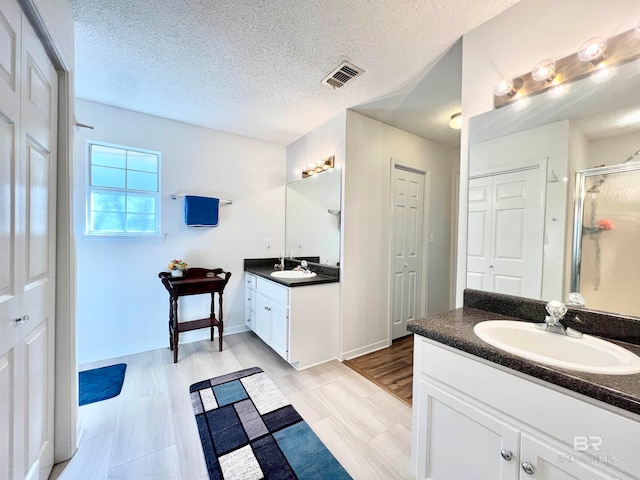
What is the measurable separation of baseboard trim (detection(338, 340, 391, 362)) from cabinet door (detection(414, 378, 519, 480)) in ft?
4.46

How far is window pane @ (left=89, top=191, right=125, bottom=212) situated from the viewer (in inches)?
98.0

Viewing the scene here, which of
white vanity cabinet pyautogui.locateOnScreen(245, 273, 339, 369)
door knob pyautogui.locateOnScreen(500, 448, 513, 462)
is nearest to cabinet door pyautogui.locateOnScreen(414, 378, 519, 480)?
door knob pyautogui.locateOnScreen(500, 448, 513, 462)

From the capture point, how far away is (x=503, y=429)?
3.03 feet

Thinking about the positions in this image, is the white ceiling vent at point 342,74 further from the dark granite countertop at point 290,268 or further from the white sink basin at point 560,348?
the white sink basin at point 560,348

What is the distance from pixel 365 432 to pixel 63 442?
5.63 ft

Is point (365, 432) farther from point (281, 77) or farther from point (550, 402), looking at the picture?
point (281, 77)

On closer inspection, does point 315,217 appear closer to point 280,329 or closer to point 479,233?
point 280,329

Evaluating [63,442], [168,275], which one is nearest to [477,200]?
[63,442]

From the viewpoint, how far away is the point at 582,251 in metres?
1.18

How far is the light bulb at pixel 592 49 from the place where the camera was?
3.54 feet

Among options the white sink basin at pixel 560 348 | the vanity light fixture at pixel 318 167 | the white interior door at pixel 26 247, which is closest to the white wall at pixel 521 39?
the white sink basin at pixel 560 348

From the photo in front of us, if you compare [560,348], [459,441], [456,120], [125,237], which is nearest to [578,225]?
[560,348]

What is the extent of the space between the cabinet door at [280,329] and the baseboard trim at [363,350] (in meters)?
0.60

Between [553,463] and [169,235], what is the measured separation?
3.23 meters
